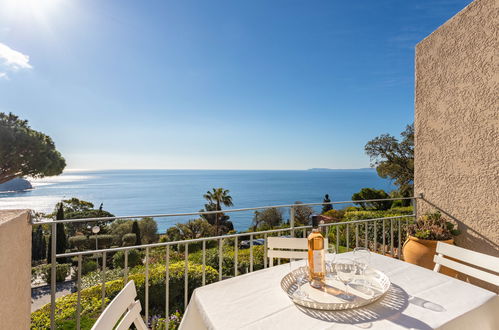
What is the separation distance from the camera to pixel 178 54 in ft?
29.9

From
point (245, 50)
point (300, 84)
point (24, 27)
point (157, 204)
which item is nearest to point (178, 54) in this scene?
point (245, 50)

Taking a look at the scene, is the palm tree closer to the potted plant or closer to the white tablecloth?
the potted plant

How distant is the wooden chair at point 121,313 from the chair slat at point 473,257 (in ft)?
5.84

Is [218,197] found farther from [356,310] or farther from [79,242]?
[356,310]

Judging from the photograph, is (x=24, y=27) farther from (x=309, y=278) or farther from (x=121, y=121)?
(x=121, y=121)

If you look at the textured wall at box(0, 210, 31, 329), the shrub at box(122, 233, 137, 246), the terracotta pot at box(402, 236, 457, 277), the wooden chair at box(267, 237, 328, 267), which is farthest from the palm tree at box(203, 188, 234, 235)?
the textured wall at box(0, 210, 31, 329)

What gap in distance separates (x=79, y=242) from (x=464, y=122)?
2194cm

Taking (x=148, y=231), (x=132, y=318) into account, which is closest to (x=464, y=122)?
(x=132, y=318)

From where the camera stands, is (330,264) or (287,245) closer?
(330,264)

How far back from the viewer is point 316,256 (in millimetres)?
1193

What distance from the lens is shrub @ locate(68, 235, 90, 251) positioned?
18255 mm

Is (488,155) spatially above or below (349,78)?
below

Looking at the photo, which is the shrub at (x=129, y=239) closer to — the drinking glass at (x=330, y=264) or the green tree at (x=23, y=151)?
the green tree at (x=23, y=151)

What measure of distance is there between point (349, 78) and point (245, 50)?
618 cm
